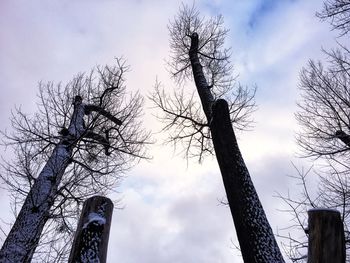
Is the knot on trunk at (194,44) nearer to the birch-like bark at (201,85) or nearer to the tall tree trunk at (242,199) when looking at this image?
the birch-like bark at (201,85)

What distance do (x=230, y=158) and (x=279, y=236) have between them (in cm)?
116

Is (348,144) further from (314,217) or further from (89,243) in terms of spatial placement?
(89,243)

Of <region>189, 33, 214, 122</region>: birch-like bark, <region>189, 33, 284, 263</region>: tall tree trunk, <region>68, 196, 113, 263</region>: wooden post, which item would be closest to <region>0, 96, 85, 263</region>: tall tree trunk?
<region>189, 33, 214, 122</region>: birch-like bark

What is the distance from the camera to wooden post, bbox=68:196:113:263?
6.83 feet

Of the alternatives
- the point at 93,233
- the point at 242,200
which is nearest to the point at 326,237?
the point at 93,233

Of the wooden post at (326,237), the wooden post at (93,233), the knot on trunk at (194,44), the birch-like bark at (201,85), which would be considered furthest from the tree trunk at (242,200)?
the knot on trunk at (194,44)

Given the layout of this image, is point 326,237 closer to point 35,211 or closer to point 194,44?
point 35,211

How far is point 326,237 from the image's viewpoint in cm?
223

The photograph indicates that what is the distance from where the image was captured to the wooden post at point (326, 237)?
220 cm

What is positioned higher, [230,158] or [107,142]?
[107,142]

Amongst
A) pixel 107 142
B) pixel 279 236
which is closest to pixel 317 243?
pixel 279 236

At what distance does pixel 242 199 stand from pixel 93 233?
8.23 feet

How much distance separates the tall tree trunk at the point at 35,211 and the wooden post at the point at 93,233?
3123 millimetres

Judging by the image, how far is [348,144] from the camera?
6.63 meters
